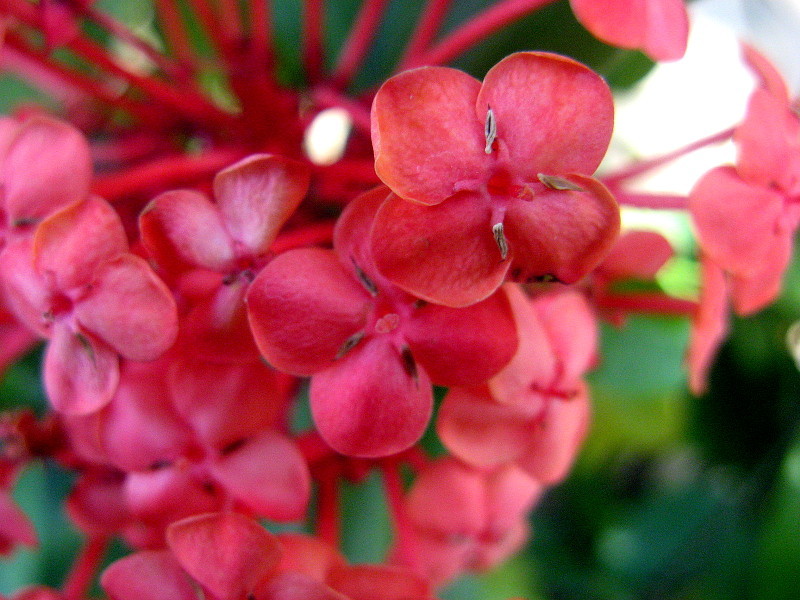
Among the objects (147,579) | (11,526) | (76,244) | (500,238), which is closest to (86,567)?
(11,526)

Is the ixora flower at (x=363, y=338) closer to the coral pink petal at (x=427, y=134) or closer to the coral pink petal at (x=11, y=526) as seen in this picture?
the coral pink petal at (x=427, y=134)

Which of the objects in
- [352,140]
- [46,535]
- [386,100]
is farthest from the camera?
[46,535]

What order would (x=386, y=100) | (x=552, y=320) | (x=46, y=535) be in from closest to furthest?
(x=386, y=100) < (x=552, y=320) < (x=46, y=535)

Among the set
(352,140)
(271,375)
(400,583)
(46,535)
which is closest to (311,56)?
(352,140)

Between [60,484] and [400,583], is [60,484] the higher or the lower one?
the lower one

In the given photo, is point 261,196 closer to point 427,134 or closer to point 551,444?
point 427,134

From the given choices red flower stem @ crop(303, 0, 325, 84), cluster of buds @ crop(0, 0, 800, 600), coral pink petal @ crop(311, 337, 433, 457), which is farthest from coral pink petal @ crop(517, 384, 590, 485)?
red flower stem @ crop(303, 0, 325, 84)

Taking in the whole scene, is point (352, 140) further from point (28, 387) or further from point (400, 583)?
point (28, 387)
